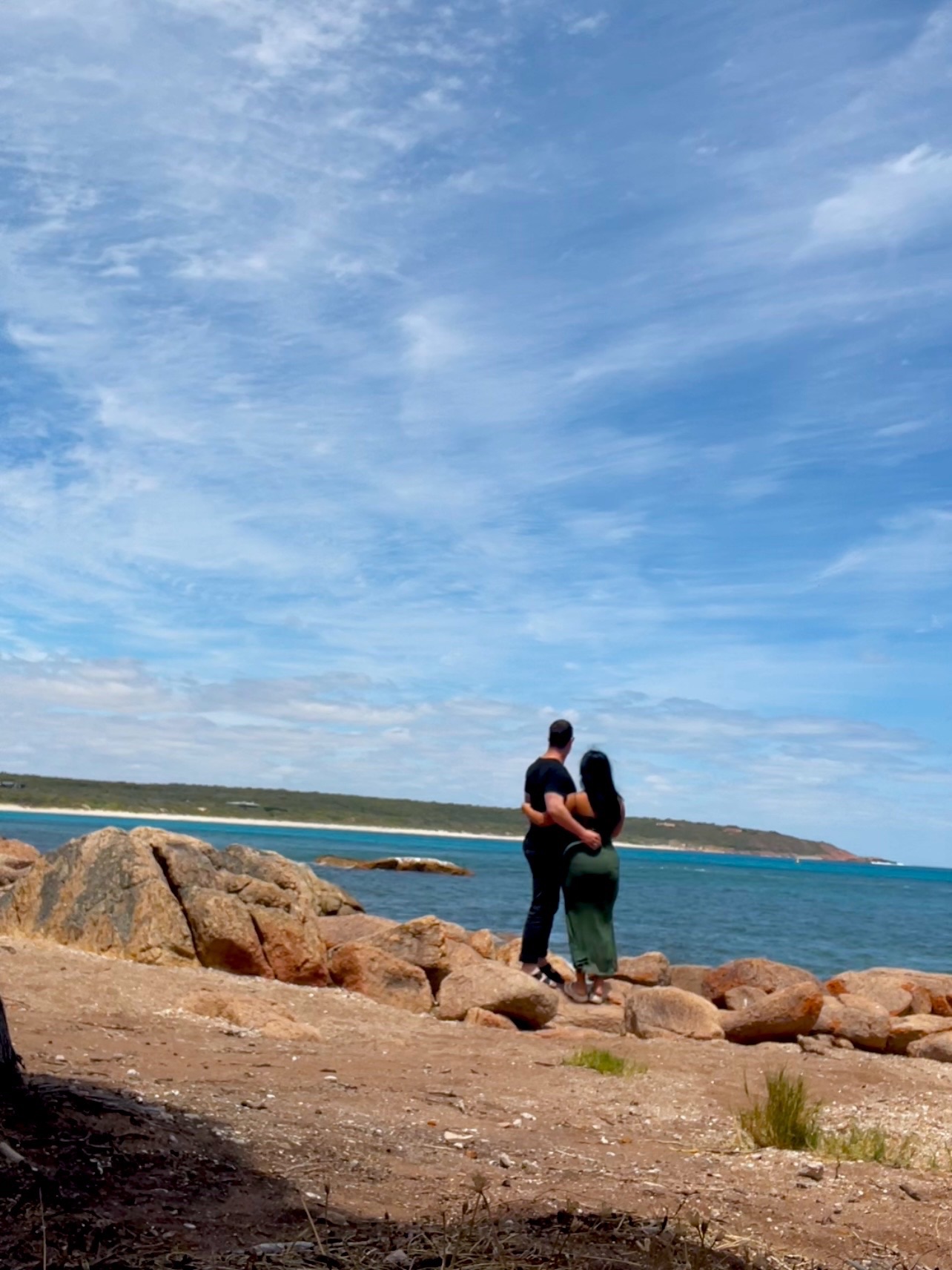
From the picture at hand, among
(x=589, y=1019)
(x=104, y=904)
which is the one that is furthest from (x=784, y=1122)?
(x=104, y=904)

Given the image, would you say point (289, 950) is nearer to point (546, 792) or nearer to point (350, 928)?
point (546, 792)

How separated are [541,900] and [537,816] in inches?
29.7

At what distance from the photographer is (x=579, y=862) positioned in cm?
1045

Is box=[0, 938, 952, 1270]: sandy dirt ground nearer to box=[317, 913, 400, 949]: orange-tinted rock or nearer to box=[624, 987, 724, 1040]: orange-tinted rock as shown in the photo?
box=[624, 987, 724, 1040]: orange-tinted rock

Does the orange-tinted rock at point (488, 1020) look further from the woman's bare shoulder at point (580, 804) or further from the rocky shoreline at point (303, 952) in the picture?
the woman's bare shoulder at point (580, 804)

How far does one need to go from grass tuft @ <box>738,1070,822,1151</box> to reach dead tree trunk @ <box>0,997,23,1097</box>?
10.7 ft

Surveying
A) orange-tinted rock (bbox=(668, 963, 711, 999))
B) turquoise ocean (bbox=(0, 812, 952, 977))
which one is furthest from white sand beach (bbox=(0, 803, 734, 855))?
orange-tinted rock (bbox=(668, 963, 711, 999))

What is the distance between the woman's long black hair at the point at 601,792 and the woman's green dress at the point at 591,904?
→ 0.17m

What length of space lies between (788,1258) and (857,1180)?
1371 mm

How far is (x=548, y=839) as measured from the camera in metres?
10.6

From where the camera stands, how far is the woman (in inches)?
409

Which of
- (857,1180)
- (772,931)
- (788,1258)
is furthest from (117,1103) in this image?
(772,931)

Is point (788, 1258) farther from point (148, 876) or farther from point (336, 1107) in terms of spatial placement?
point (148, 876)

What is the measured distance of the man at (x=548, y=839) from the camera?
34.0 feet
